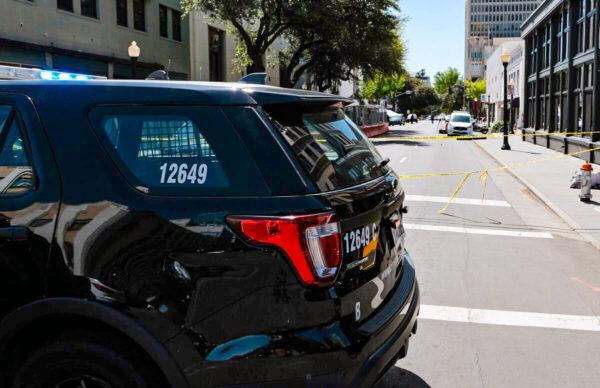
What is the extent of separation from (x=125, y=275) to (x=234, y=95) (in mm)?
939

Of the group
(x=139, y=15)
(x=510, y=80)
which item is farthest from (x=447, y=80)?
(x=139, y=15)

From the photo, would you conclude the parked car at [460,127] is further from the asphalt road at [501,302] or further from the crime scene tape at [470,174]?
the asphalt road at [501,302]

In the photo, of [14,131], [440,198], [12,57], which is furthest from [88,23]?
[14,131]

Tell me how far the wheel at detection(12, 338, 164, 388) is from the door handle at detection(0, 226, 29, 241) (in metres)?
0.51

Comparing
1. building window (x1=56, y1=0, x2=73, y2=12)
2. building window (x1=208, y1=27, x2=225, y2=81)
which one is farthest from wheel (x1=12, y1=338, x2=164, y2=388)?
building window (x1=208, y1=27, x2=225, y2=81)

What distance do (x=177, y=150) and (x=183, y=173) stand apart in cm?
12

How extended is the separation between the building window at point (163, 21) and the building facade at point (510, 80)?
23379 mm

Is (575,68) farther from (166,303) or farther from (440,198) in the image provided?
(166,303)

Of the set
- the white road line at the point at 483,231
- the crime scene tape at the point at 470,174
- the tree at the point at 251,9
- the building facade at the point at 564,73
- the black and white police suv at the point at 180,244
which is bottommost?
the white road line at the point at 483,231

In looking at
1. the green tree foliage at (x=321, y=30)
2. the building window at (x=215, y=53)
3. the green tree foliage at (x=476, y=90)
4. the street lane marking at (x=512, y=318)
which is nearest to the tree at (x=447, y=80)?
the green tree foliage at (x=476, y=90)

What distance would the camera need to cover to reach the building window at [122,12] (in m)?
29.4

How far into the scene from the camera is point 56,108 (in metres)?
2.79

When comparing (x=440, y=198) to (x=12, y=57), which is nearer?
(x=440, y=198)

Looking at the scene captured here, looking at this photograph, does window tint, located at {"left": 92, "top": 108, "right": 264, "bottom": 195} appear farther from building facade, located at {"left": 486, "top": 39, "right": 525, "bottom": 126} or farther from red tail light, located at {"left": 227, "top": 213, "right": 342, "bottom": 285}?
building facade, located at {"left": 486, "top": 39, "right": 525, "bottom": 126}
